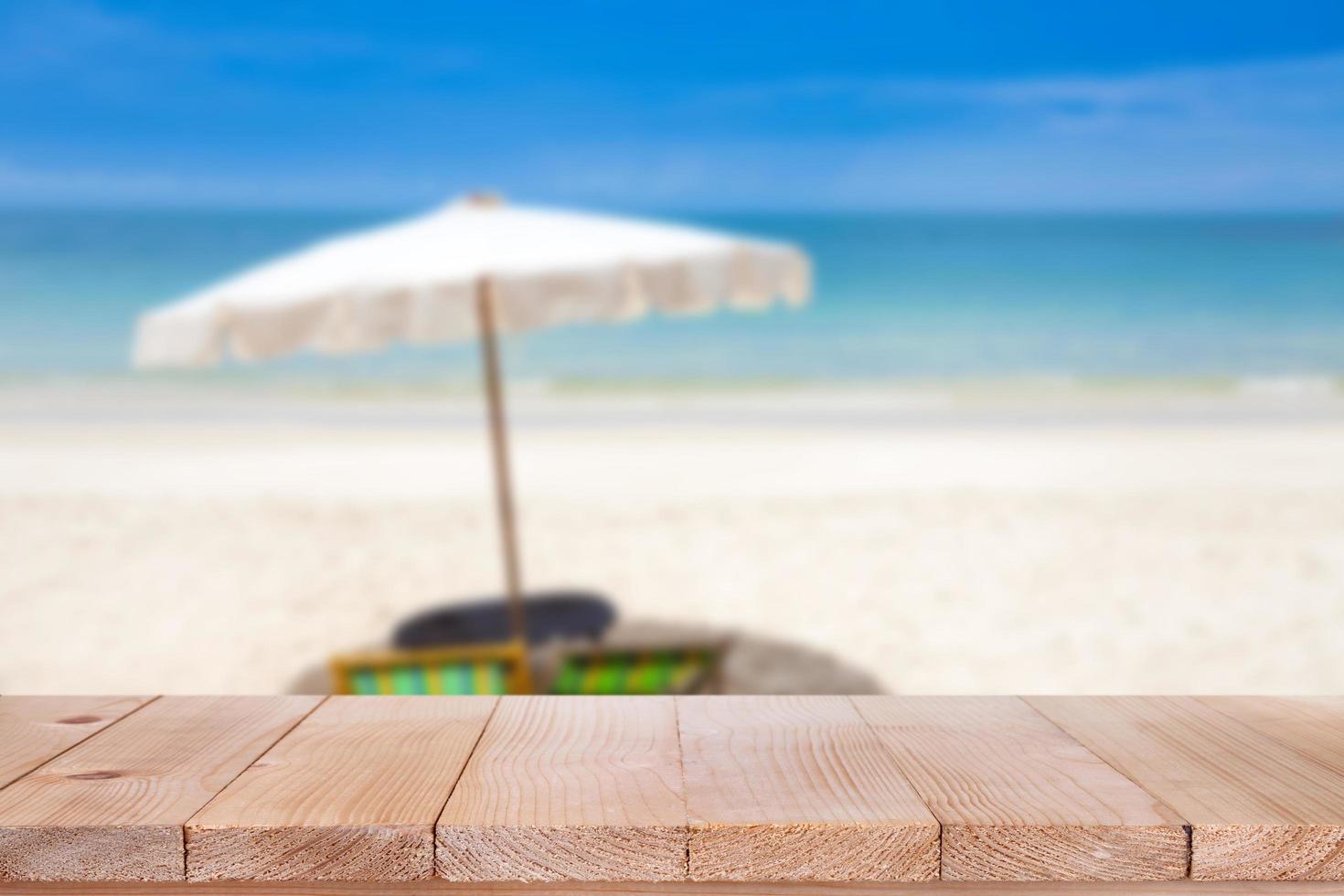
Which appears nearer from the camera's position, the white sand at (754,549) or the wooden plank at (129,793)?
the wooden plank at (129,793)

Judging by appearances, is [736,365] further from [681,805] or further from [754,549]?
[681,805]

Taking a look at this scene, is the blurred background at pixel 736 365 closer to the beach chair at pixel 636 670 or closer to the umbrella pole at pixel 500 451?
the beach chair at pixel 636 670

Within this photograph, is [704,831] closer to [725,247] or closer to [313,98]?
[725,247]

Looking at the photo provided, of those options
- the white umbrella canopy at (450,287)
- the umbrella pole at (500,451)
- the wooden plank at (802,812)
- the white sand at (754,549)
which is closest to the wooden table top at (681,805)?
the wooden plank at (802,812)

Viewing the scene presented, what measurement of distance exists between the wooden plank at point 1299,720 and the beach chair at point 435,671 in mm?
1780

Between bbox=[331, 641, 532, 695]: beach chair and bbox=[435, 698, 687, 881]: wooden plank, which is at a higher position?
bbox=[435, 698, 687, 881]: wooden plank

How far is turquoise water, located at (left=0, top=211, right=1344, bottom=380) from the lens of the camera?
20.1m

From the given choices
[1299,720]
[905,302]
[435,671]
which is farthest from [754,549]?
[905,302]

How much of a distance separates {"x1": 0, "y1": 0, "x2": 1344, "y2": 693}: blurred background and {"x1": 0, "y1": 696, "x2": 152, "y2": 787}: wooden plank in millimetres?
1780

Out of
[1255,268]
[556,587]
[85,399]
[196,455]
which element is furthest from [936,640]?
[1255,268]

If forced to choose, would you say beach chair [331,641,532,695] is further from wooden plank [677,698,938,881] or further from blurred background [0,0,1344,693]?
wooden plank [677,698,938,881]

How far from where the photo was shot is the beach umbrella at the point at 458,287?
10.2ft

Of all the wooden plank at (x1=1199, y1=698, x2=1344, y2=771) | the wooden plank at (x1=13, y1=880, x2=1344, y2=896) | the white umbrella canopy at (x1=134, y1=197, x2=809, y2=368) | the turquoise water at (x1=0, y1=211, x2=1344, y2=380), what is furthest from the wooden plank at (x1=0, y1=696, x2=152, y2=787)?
the turquoise water at (x1=0, y1=211, x2=1344, y2=380)

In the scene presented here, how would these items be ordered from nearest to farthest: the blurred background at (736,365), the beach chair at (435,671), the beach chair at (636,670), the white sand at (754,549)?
the beach chair at (435,671)
the beach chair at (636,670)
the white sand at (754,549)
the blurred background at (736,365)
